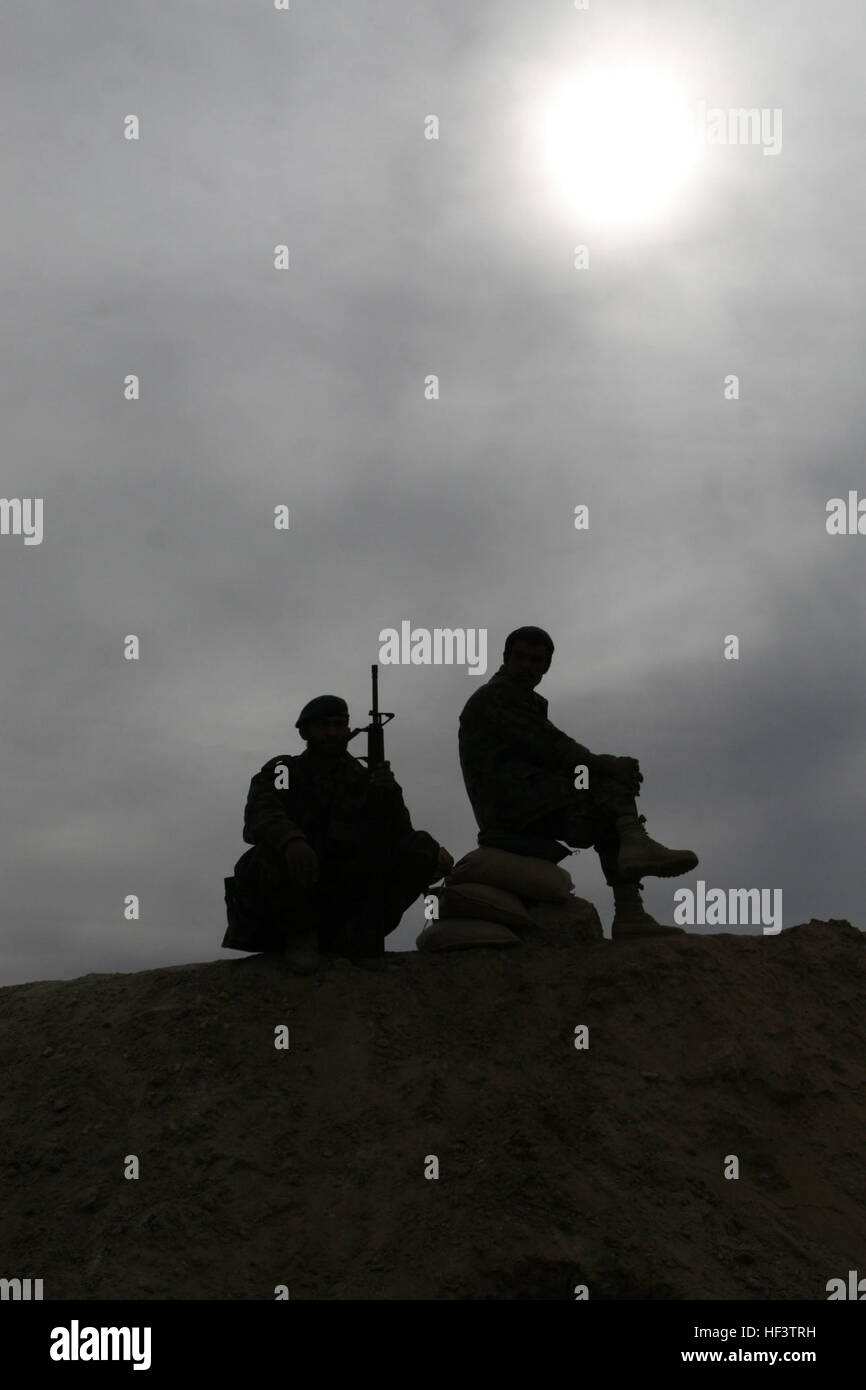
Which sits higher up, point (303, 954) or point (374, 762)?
point (374, 762)

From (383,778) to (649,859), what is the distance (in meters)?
1.74

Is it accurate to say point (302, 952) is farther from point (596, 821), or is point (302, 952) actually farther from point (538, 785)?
point (596, 821)

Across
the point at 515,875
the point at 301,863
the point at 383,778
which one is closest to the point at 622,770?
the point at 515,875

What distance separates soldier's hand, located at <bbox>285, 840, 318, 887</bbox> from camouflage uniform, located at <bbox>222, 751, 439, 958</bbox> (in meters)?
0.28

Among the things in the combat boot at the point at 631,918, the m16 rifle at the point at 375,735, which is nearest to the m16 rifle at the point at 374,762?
the m16 rifle at the point at 375,735

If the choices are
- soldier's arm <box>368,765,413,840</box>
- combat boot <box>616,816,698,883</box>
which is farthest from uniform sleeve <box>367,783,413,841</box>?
combat boot <box>616,816,698,883</box>

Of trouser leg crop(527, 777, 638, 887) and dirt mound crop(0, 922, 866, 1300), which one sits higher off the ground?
trouser leg crop(527, 777, 638, 887)

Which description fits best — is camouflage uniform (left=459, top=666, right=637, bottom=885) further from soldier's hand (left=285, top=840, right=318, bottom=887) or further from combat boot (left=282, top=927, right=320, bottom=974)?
soldier's hand (left=285, top=840, right=318, bottom=887)

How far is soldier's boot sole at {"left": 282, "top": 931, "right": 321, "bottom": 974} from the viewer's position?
8180 mm

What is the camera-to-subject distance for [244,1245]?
6.52 m

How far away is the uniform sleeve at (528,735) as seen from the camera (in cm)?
878

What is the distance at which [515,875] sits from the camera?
8.62 metres
